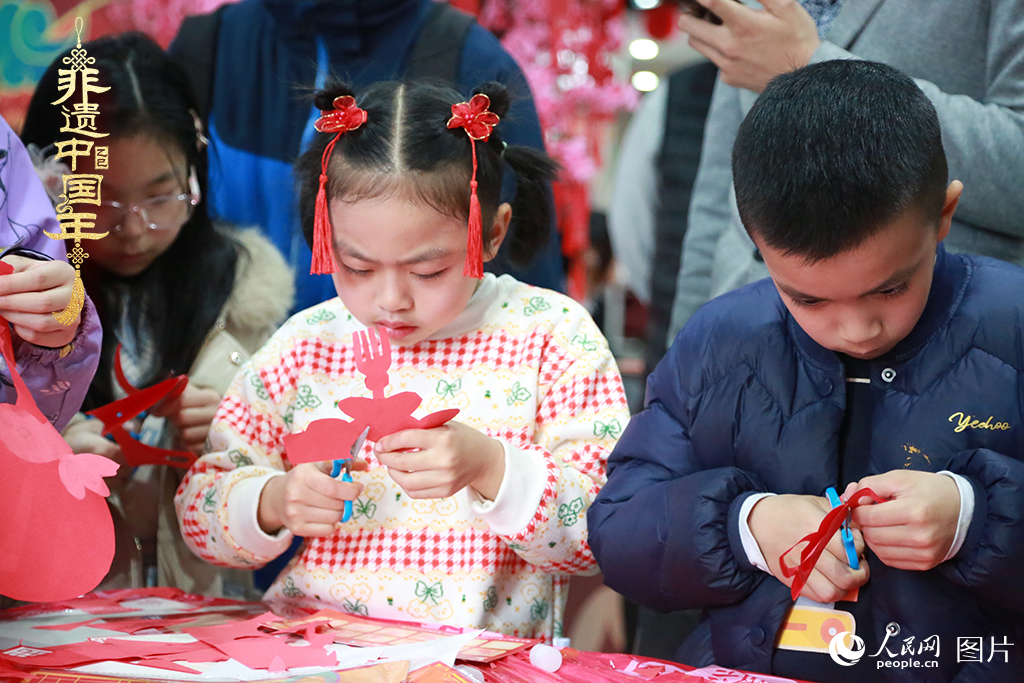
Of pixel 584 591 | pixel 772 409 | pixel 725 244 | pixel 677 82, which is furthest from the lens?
pixel 584 591

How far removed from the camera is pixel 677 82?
180cm

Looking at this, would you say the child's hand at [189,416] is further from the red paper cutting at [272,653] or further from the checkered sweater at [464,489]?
the red paper cutting at [272,653]

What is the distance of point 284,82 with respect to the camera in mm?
1629

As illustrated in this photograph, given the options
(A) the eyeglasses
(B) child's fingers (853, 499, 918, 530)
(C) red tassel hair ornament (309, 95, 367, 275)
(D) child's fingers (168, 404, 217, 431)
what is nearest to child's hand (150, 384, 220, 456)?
(D) child's fingers (168, 404, 217, 431)

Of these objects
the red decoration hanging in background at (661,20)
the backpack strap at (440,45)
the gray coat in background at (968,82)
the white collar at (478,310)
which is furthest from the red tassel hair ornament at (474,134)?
the red decoration hanging in background at (661,20)

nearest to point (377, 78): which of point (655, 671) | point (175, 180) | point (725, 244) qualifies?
point (175, 180)

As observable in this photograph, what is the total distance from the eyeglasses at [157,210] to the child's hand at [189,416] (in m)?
0.26

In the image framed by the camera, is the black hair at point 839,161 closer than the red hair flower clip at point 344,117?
Yes

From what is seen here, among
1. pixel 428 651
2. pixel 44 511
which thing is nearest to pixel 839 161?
pixel 428 651

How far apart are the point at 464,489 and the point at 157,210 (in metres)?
0.63

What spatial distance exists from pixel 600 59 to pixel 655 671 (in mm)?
1471

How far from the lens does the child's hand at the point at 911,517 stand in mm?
920

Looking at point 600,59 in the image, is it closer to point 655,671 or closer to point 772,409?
point 772,409

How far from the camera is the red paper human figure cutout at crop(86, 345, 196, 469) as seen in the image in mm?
1306
